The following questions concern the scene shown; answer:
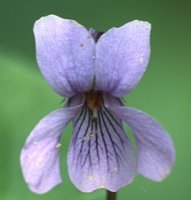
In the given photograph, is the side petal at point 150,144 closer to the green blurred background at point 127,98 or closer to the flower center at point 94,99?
the flower center at point 94,99

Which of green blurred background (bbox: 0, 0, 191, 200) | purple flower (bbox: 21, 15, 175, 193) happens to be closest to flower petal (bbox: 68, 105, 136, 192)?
purple flower (bbox: 21, 15, 175, 193)

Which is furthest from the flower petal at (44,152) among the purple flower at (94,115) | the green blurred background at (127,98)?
the green blurred background at (127,98)

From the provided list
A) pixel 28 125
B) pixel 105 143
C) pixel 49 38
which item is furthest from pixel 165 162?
pixel 28 125

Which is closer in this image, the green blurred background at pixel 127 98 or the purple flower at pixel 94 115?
the purple flower at pixel 94 115

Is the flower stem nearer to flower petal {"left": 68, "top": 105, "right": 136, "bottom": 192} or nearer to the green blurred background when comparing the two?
flower petal {"left": 68, "top": 105, "right": 136, "bottom": 192}

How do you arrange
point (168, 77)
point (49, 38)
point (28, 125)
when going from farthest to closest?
point (168, 77) → point (28, 125) → point (49, 38)

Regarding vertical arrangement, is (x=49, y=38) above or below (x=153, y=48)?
above

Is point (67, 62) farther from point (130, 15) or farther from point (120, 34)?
point (130, 15)

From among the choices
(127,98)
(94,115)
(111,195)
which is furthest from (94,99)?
(127,98)
